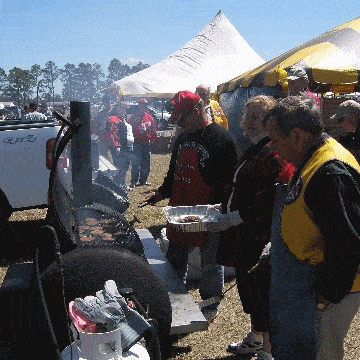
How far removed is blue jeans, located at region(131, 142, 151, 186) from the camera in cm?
1096

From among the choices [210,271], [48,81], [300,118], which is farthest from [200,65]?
[48,81]

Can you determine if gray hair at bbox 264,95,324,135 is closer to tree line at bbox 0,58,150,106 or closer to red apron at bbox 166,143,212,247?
red apron at bbox 166,143,212,247

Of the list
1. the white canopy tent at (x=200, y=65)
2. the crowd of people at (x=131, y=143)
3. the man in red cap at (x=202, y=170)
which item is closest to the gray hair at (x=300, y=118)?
the man in red cap at (x=202, y=170)

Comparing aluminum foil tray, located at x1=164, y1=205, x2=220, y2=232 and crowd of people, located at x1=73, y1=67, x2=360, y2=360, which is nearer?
crowd of people, located at x1=73, y1=67, x2=360, y2=360

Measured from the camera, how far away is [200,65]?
19.9m

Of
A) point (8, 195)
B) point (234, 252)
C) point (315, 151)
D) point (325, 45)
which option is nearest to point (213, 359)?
point (234, 252)

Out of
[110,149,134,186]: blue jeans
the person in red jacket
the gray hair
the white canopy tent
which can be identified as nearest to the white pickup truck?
[110,149,134,186]: blue jeans

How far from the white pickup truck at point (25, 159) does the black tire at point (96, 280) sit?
433 cm

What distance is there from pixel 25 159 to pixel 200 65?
14188 millimetres

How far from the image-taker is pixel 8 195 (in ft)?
22.6

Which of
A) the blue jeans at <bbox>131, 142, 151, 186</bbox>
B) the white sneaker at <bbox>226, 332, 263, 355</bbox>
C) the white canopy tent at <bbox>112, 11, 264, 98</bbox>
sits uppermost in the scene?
the white canopy tent at <bbox>112, 11, 264, 98</bbox>

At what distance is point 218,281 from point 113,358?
1959 millimetres

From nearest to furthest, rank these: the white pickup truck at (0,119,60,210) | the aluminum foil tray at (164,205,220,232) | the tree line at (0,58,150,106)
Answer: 1. the aluminum foil tray at (164,205,220,232)
2. the white pickup truck at (0,119,60,210)
3. the tree line at (0,58,150,106)

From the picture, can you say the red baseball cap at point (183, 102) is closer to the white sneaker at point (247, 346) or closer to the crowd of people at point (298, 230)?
the crowd of people at point (298, 230)
